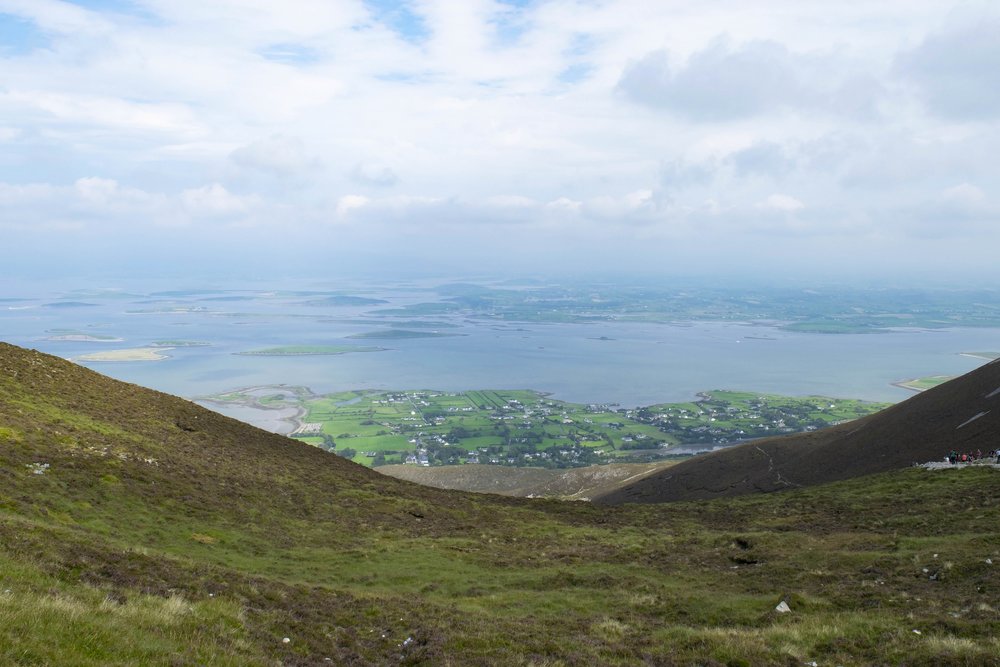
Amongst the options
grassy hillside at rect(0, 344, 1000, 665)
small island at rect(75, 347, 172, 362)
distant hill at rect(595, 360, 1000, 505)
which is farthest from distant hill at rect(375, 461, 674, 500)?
small island at rect(75, 347, 172, 362)

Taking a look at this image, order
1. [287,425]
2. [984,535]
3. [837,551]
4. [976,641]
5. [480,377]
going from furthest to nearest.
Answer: [480,377] → [287,425] → [837,551] → [984,535] → [976,641]

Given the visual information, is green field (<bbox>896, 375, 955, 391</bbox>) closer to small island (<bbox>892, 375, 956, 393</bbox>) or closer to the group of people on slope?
small island (<bbox>892, 375, 956, 393</bbox>)

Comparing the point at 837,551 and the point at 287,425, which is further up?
the point at 837,551

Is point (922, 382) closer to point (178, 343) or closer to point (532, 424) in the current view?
point (532, 424)

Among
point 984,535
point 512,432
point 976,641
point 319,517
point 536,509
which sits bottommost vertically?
point 512,432

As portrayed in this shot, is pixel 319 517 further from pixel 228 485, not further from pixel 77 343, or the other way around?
pixel 77 343

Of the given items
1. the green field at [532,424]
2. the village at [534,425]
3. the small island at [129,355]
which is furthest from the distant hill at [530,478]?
the small island at [129,355]

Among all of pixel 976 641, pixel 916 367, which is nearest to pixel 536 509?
pixel 976 641
